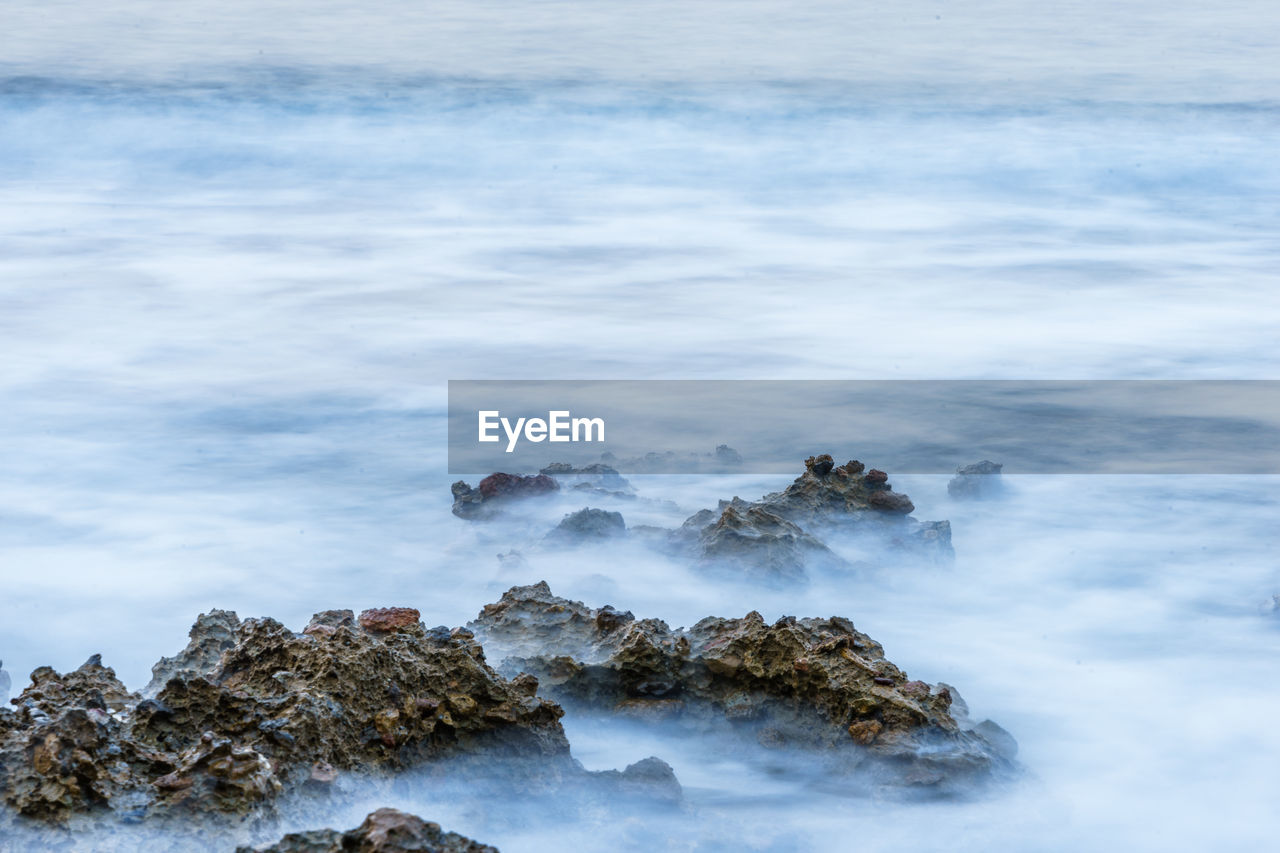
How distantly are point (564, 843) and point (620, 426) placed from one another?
4176 millimetres

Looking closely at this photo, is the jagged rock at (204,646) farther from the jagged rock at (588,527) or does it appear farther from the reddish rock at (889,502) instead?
the reddish rock at (889,502)

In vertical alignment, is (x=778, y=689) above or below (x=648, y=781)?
above

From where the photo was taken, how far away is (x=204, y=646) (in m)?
3.33

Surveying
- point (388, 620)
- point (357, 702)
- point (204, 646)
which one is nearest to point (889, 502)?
point (388, 620)

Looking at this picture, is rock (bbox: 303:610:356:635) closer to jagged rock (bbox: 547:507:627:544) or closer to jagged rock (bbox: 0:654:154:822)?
jagged rock (bbox: 0:654:154:822)

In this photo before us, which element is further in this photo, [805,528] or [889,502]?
[889,502]

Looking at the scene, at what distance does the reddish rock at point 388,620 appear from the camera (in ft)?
10.2

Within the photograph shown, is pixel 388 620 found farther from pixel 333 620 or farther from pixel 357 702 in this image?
pixel 357 702

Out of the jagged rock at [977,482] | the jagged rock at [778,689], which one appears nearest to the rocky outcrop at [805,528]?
the jagged rock at [977,482]

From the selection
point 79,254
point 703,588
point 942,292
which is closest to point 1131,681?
point 703,588

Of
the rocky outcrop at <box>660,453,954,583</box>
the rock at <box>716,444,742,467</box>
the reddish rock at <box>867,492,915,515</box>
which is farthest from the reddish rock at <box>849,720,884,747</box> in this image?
the rock at <box>716,444,742,467</box>

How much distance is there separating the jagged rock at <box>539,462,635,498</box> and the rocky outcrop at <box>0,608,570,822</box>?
2.06m

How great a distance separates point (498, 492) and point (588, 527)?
63 centimetres

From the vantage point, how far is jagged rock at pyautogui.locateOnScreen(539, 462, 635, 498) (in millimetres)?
5328
